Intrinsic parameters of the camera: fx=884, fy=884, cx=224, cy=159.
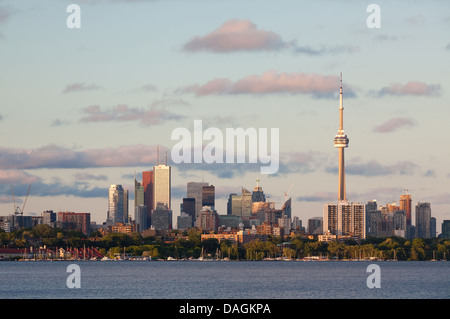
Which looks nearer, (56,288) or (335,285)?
(56,288)

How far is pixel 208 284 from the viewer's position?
147750mm
